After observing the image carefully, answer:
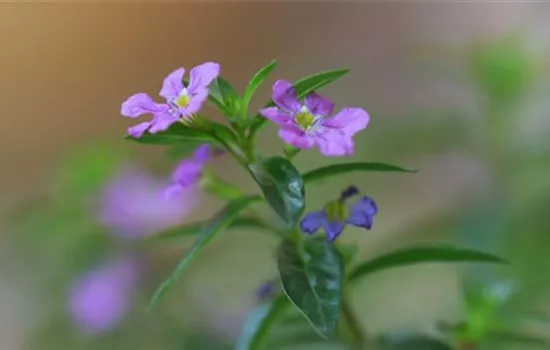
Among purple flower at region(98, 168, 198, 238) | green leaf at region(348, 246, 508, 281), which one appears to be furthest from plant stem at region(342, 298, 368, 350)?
purple flower at region(98, 168, 198, 238)

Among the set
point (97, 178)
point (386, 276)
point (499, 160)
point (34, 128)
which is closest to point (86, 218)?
point (97, 178)

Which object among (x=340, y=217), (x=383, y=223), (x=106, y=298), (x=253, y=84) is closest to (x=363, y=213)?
(x=340, y=217)

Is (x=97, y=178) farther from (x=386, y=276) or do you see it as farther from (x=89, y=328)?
(x=386, y=276)

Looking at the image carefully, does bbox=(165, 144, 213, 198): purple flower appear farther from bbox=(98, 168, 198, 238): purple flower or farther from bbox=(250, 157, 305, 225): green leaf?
bbox=(98, 168, 198, 238): purple flower

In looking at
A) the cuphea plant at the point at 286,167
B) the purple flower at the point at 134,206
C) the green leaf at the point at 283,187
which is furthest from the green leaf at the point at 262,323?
the purple flower at the point at 134,206

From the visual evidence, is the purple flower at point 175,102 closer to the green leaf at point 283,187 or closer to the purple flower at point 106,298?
the green leaf at point 283,187

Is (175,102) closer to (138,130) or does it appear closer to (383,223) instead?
(138,130)
